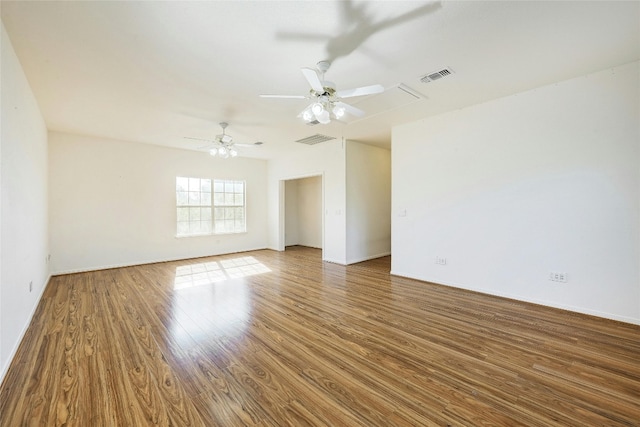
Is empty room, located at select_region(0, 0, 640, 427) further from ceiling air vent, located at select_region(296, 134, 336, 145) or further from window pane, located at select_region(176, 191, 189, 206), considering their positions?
window pane, located at select_region(176, 191, 189, 206)

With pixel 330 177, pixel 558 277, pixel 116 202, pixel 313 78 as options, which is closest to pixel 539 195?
pixel 558 277

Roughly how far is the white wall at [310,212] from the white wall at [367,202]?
223 centimetres

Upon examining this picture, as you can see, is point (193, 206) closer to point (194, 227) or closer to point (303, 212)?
point (194, 227)

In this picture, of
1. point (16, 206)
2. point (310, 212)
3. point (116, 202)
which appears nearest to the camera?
point (16, 206)

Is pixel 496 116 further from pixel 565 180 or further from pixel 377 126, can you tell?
pixel 377 126

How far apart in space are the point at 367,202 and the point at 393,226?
1.45 meters

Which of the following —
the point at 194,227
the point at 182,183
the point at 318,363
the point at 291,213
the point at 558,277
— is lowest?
the point at 318,363

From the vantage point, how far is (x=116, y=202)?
18.6ft

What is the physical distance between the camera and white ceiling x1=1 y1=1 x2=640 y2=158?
202cm

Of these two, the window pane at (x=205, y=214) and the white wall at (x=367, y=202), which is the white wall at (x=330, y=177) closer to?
the white wall at (x=367, y=202)

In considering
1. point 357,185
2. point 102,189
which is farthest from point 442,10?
point 102,189

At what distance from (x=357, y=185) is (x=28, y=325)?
5.55m

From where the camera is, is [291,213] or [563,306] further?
[291,213]

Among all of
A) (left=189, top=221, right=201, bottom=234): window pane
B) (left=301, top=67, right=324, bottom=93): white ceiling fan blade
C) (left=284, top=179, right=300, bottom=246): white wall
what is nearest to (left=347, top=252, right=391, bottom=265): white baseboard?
(left=284, top=179, right=300, bottom=246): white wall
